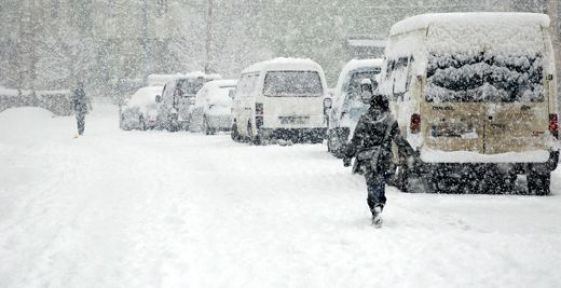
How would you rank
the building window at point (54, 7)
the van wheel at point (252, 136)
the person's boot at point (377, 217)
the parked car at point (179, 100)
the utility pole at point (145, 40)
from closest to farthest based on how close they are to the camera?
the person's boot at point (377, 217)
the van wheel at point (252, 136)
the parked car at point (179, 100)
the utility pole at point (145, 40)
the building window at point (54, 7)

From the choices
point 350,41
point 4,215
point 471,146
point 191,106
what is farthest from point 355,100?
point 350,41

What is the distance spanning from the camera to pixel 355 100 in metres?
15.6

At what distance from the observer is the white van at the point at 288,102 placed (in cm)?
1945

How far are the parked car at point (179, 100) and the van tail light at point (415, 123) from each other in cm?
1771

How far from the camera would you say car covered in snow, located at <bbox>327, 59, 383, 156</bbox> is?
15.5 m

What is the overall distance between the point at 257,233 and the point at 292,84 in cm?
1160

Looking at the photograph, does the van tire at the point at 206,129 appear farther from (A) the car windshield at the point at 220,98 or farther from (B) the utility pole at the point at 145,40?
(B) the utility pole at the point at 145,40

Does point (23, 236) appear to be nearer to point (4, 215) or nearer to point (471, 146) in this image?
point (4, 215)

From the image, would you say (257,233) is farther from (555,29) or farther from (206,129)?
(206,129)

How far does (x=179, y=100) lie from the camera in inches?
1123


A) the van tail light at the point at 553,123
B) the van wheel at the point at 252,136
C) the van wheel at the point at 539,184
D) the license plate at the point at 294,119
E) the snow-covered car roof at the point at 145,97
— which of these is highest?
the snow-covered car roof at the point at 145,97

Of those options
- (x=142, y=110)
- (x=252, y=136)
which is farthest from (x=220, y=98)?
(x=142, y=110)

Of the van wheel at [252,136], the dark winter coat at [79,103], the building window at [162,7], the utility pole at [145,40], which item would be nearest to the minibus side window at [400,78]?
the van wheel at [252,136]

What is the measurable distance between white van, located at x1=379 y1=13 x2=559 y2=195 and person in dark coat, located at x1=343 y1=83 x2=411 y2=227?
2.12 metres
